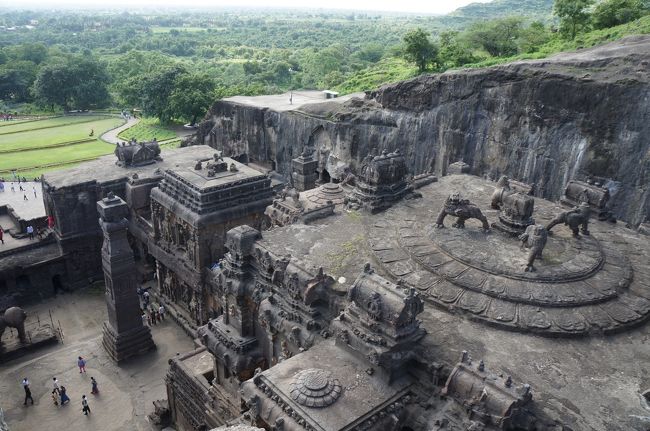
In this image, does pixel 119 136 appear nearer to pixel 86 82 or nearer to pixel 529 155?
pixel 86 82

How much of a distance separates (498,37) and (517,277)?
45.0 meters

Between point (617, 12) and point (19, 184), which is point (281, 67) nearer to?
point (19, 184)

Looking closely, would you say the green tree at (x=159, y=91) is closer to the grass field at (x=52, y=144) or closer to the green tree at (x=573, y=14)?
the grass field at (x=52, y=144)

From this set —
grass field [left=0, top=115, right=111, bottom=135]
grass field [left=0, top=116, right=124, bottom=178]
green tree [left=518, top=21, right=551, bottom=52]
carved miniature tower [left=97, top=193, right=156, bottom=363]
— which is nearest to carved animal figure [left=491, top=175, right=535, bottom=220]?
carved miniature tower [left=97, top=193, right=156, bottom=363]

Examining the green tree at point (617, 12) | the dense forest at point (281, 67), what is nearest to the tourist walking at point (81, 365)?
the dense forest at point (281, 67)

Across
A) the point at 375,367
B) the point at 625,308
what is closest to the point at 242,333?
the point at 375,367

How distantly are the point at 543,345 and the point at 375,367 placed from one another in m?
3.84

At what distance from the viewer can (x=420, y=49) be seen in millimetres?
44688

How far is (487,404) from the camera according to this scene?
9.03m

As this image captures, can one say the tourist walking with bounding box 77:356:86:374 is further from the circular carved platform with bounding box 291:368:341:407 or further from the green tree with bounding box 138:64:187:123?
the green tree with bounding box 138:64:187:123

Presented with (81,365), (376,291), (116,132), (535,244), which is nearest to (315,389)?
(376,291)

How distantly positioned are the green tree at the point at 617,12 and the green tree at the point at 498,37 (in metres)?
11.2

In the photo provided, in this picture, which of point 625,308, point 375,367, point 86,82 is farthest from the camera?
point 86,82

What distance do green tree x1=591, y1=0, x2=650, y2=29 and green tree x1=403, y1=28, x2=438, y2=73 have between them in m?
12.7
